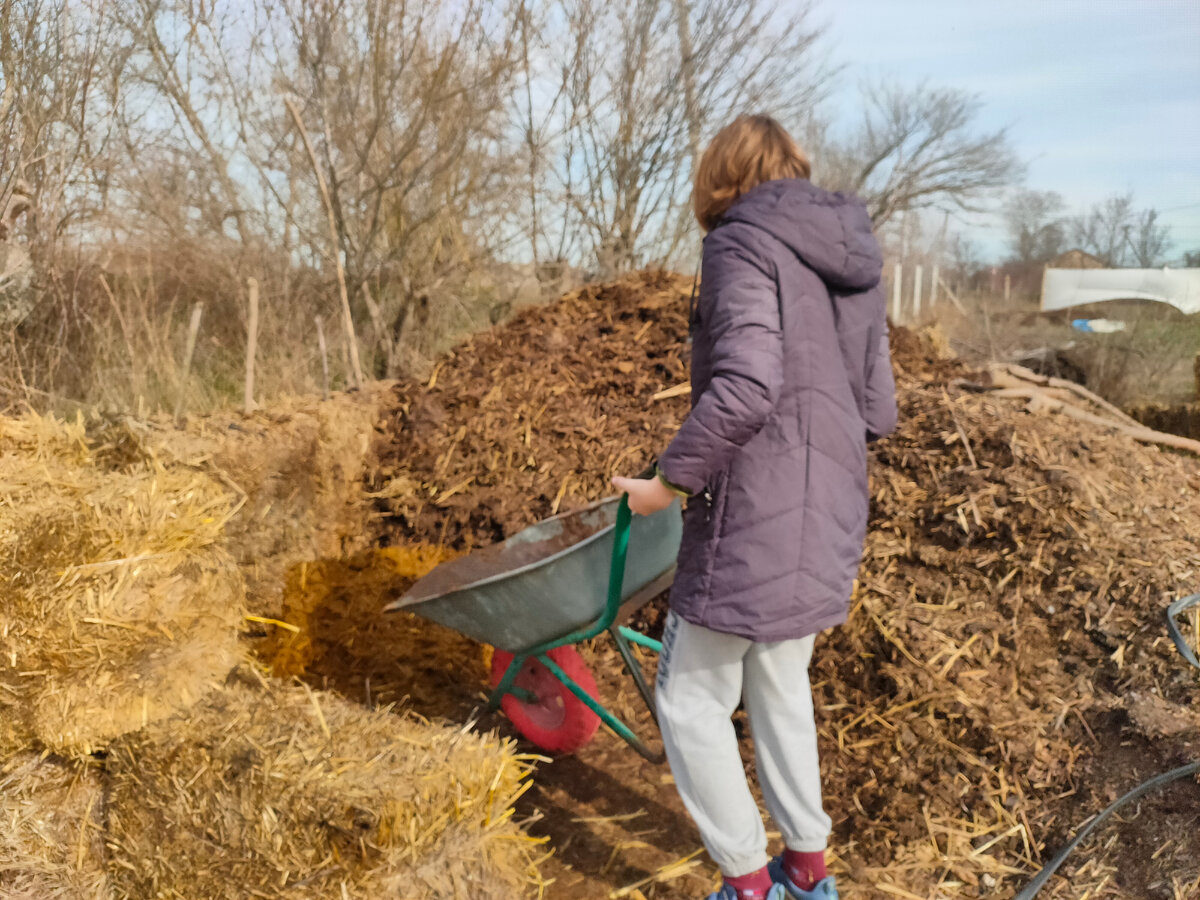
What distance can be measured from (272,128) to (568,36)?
283cm

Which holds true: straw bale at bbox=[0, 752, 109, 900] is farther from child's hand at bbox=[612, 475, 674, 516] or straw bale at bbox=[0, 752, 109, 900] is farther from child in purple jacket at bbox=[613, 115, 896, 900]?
child's hand at bbox=[612, 475, 674, 516]

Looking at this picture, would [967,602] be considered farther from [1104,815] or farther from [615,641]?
[615,641]

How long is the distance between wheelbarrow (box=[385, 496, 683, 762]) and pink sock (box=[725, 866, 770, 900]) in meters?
0.57

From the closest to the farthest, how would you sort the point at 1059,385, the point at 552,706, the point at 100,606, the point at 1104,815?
the point at 1104,815 < the point at 100,606 < the point at 552,706 < the point at 1059,385

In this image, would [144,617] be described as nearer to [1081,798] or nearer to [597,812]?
[597,812]

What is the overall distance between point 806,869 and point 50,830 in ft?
6.95

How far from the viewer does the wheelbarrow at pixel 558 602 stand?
212 cm

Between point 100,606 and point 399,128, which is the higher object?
point 399,128

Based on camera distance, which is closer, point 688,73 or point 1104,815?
point 1104,815

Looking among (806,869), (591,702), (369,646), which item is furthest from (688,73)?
(806,869)

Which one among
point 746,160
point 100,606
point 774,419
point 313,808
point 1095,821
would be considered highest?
point 746,160

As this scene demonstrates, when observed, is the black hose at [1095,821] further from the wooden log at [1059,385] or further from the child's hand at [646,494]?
the wooden log at [1059,385]

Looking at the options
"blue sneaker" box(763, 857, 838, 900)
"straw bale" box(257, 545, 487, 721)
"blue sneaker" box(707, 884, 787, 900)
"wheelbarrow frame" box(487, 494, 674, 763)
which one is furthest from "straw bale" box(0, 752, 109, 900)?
"blue sneaker" box(763, 857, 838, 900)

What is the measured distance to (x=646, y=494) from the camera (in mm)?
1711
